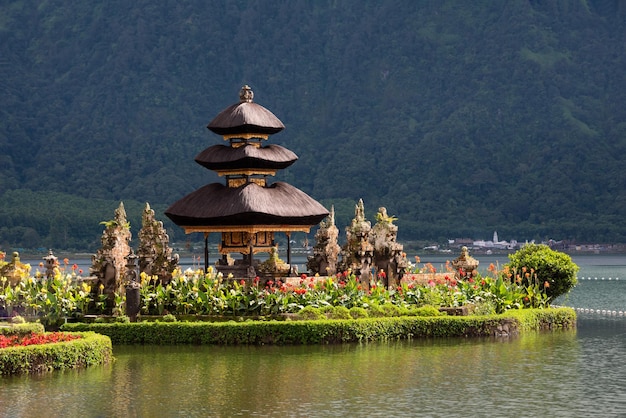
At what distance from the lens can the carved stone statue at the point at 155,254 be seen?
132 ft

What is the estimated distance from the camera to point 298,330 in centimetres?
3384

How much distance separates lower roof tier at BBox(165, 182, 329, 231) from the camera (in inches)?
1690

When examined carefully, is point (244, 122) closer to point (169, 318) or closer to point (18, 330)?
point (169, 318)

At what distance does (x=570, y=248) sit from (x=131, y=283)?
461 ft

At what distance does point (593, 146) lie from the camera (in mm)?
178875

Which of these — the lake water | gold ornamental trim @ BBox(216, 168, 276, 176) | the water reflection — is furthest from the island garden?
the water reflection

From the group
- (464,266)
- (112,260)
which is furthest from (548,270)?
(112,260)

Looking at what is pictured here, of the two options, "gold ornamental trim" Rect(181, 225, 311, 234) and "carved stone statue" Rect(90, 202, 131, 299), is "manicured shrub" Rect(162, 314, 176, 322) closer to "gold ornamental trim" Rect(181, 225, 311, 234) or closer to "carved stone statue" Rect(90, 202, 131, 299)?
"carved stone statue" Rect(90, 202, 131, 299)

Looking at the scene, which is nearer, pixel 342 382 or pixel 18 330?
pixel 342 382

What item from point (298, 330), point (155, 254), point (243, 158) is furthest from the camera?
point (243, 158)

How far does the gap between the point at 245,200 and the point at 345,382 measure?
17.8m

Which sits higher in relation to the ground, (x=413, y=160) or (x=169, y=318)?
(x=413, y=160)

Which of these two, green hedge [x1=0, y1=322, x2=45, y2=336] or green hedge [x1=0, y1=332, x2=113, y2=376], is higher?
green hedge [x1=0, y1=322, x2=45, y2=336]

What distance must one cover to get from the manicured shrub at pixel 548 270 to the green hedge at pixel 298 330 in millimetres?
6723
